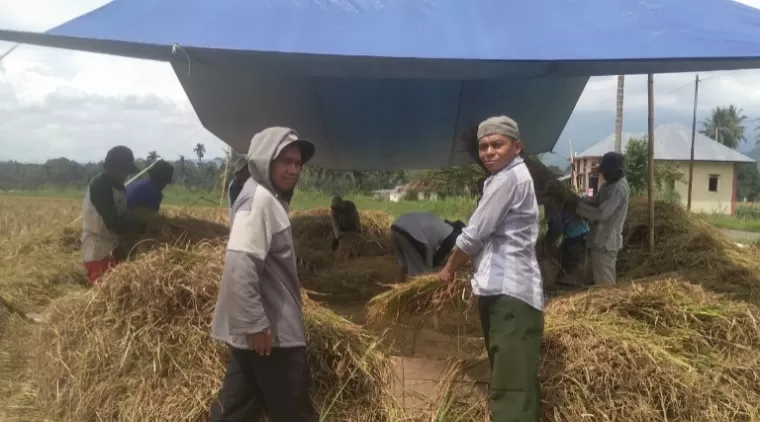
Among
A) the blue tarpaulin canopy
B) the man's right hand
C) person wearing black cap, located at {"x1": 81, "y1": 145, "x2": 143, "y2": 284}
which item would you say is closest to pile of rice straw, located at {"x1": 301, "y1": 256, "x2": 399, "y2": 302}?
person wearing black cap, located at {"x1": 81, "y1": 145, "x2": 143, "y2": 284}

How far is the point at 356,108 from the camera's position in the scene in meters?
4.56

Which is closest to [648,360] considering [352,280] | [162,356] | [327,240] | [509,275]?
[509,275]

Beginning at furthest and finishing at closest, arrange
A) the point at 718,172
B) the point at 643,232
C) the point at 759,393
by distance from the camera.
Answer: the point at 718,172 < the point at 643,232 < the point at 759,393

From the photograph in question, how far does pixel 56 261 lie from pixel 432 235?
3736 millimetres

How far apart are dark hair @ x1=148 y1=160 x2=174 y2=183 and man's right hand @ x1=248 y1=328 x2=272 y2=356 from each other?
224cm

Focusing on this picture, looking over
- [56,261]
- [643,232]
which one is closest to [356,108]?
[643,232]

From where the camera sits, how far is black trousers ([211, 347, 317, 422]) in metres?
2.11

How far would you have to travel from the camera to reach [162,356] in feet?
8.39

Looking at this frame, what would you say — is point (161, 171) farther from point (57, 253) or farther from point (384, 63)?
point (57, 253)

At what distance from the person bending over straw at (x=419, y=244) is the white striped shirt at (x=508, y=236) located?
2.19 meters

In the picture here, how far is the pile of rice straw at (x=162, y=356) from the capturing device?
2.51 m

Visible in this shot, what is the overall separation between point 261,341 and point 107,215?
180 cm

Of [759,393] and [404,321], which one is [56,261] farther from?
[759,393]

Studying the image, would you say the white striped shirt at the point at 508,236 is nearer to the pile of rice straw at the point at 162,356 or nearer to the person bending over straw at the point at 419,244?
the pile of rice straw at the point at 162,356
